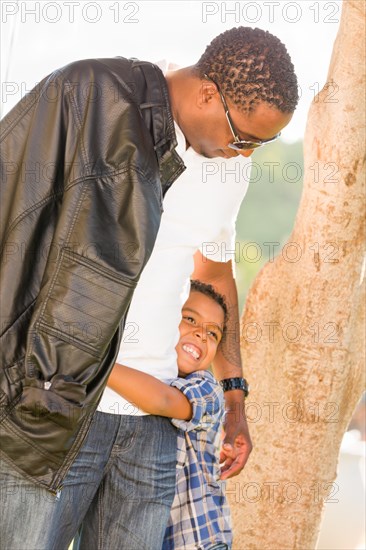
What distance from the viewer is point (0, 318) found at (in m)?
1.70

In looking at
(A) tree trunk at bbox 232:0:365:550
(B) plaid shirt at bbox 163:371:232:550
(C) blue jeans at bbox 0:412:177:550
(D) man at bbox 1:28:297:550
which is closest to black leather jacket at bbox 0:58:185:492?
(D) man at bbox 1:28:297:550

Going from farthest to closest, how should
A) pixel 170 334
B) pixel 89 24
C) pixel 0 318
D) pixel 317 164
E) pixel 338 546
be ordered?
pixel 89 24 → pixel 338 546 → pixel 317 164 → pixel 170 334 → pixel 0 318

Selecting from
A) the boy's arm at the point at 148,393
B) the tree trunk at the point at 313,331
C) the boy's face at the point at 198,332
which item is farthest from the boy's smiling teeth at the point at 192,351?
the tree trunk at the point at 313,331

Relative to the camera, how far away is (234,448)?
7.64 feet

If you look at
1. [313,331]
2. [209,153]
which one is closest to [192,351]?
[209,153]

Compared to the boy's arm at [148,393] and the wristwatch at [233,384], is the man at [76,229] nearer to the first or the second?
the boy's arm at [148,393]

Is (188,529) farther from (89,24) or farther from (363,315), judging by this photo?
(89,24)

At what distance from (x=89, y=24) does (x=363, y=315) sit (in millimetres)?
2247

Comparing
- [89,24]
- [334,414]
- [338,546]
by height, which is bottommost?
[338,546]

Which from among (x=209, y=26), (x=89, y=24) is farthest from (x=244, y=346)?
(x=209, y=26)

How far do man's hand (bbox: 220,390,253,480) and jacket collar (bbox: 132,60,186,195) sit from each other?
2.60ft

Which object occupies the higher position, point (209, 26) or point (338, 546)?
point (209, 26)

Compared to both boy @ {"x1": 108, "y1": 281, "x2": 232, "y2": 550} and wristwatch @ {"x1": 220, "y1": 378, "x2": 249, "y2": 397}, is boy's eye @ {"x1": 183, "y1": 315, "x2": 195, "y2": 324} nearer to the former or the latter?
boy @ {"x1": 108, "y1": 281, "x2": 232, "y2": 550}

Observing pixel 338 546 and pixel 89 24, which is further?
pixel 89 24
